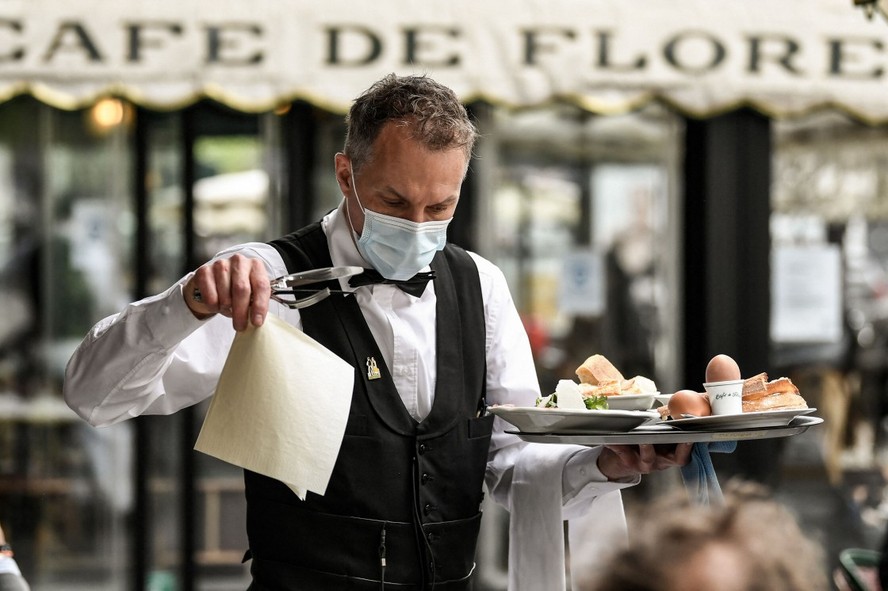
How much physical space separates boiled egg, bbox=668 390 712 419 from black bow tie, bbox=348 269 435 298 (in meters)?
0.62

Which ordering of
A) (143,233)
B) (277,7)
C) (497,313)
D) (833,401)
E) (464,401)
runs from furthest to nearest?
A: (833,401) < (143,233) < (277,7) < (497,313) < (464,401)

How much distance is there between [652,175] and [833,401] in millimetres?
1580

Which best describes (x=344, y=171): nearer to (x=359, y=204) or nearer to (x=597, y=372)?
(x=359, y=204)

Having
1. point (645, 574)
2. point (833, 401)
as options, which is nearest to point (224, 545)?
point (833, 401)

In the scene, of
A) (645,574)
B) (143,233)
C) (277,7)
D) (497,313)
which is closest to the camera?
(645,574)

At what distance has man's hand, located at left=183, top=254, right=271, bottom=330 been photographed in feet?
6.42

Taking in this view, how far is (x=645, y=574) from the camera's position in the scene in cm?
116

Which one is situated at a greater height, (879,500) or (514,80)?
(514,80)

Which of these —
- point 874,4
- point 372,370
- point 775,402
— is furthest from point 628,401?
point 874,4

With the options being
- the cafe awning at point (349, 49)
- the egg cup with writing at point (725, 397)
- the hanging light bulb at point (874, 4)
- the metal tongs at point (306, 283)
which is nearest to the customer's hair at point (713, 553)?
the egg cup with writing at point (725, 397)

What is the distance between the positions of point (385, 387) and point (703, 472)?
0.64 metres

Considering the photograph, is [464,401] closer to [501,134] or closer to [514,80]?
[514,80]

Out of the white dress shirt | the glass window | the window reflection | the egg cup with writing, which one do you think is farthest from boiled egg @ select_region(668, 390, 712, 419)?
the window reflection

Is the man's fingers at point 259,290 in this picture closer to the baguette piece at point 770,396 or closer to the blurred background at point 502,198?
the baguette piece at point 770,396
